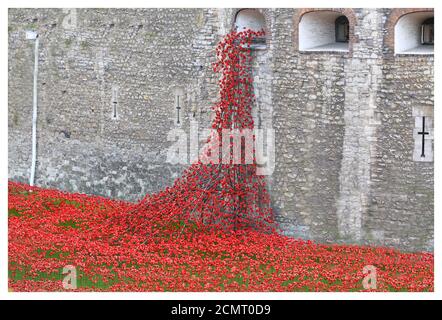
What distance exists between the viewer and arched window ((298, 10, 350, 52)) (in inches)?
698

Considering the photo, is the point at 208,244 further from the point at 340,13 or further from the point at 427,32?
the point at 427,32

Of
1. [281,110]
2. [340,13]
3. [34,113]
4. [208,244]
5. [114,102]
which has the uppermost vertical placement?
[340,13]

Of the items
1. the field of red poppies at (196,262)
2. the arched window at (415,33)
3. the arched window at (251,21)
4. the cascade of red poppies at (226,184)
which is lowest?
the field of red poppies at (196,262)

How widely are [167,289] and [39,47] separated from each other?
851 cm

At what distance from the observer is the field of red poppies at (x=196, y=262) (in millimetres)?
16062

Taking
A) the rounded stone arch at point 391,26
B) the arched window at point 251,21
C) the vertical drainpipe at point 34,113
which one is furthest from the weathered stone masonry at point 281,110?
the vertical drainpipe at point 34,113

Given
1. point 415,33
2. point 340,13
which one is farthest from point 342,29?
point 415,33

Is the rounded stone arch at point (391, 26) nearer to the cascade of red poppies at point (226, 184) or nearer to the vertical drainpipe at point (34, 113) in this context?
the cascade of red poppies at point (226, 184)

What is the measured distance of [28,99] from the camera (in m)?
23.2

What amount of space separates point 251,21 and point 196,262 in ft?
13.9

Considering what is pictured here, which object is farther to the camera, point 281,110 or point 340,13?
point 281,110

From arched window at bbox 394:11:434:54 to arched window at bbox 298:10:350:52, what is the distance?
0.97 meters

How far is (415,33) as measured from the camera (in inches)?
675

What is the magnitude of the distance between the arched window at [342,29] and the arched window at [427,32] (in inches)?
50.5
